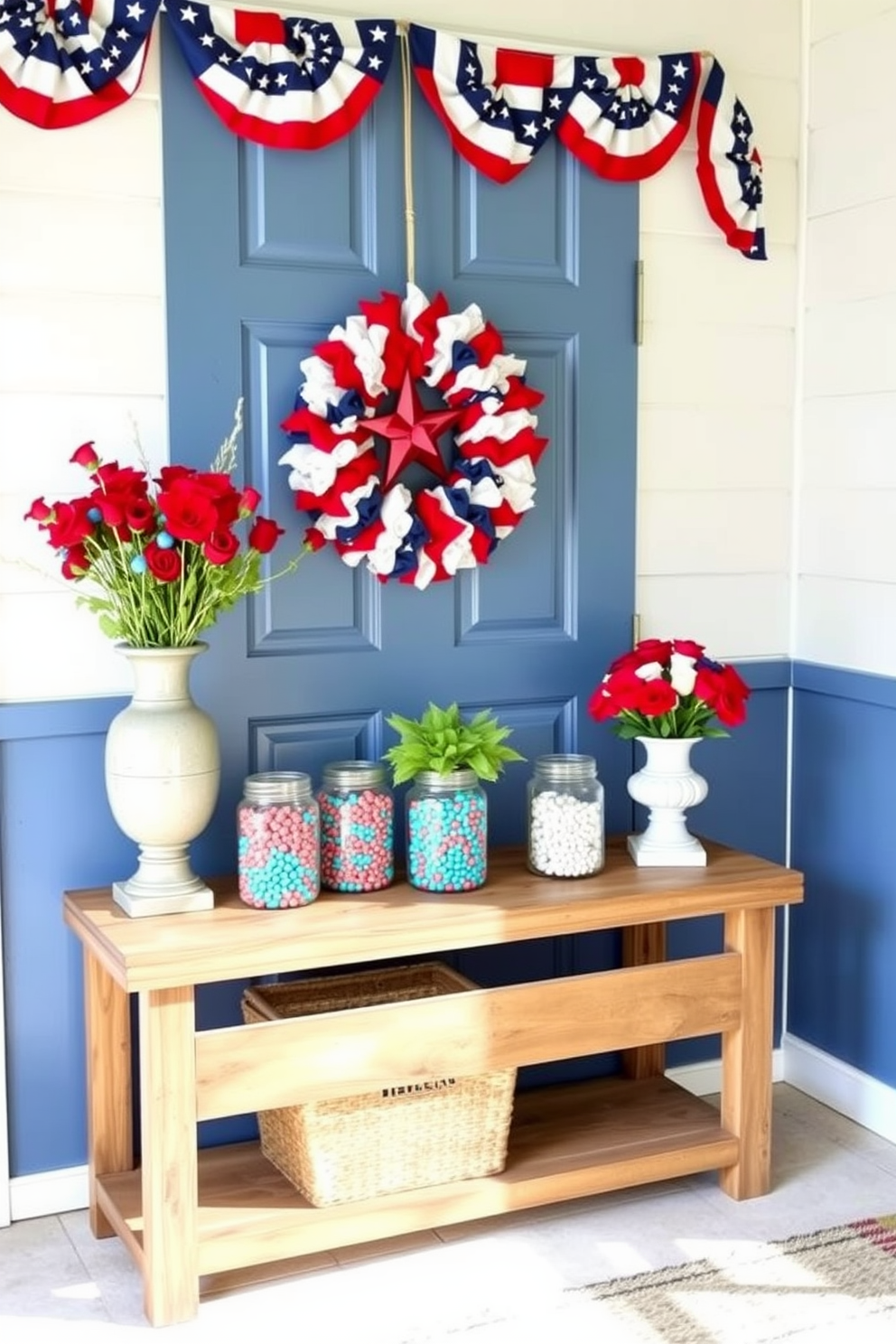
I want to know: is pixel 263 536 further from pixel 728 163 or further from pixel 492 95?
pixel 728 163

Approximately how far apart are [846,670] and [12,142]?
1.92 meters

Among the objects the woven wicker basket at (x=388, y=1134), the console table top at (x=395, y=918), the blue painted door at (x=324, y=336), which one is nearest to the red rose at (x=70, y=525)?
the blue painted door at (x=324, y=336)

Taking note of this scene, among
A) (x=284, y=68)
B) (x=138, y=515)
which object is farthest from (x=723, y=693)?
(x=284, y=68)

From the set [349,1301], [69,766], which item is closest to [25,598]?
[69,766]

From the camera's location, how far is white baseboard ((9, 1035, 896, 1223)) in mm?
2939

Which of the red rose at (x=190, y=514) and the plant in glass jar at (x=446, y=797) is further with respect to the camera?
the plant in glass jar at (x=446, y=797)

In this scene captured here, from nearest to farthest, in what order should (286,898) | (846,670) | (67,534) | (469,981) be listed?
(67,534)
(286,898)
(469,981)
(846,670)

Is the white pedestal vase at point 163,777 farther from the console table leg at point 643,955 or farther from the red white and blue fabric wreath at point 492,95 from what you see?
the red white and blue fabric wreath at point 492,95

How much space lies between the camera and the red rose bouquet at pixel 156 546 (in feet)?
8.26

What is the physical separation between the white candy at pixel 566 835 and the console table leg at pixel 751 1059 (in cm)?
29

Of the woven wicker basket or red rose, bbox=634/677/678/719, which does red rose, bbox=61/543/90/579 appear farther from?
red rose, bbox=634/677/678/719

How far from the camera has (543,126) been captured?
10.1 feet

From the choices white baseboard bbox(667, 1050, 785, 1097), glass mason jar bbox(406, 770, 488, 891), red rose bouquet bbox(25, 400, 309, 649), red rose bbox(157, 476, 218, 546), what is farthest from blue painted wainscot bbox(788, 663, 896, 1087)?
red rose bbox(157, 476, 218, 546)

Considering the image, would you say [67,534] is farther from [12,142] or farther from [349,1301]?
[349,1301]
